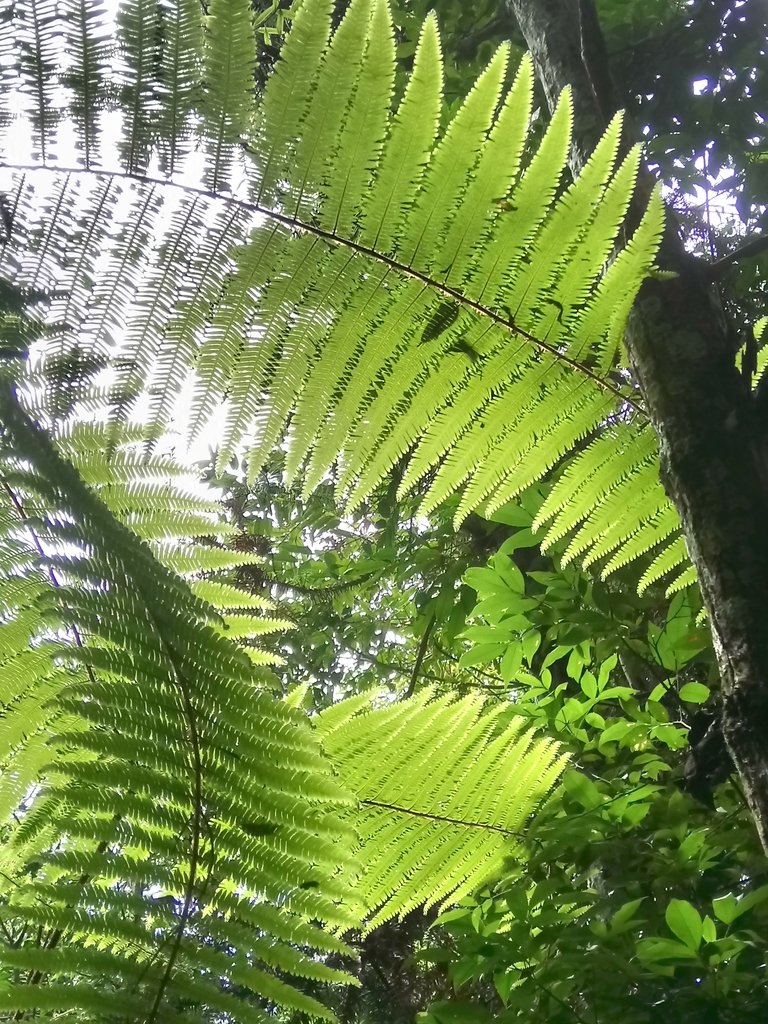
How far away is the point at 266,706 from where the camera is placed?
75 centimetres

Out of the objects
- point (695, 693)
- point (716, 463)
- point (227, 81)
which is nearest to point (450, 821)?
point (695, 693)

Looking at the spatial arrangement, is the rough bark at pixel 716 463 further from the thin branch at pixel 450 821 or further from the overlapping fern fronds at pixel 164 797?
the thin branch at pixel 450 821

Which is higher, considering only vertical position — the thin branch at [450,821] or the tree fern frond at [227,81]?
the tree fern frond at [227,81]

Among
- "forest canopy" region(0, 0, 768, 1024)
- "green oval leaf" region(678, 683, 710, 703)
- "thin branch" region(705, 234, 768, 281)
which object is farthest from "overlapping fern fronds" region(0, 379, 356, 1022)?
"thin branch" region(705, 234, 768, 281)

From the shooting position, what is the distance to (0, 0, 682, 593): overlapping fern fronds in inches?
34.9

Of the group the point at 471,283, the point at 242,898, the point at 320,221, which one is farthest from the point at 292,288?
the point at 242,898

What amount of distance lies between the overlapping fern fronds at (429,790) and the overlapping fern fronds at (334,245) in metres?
0.42

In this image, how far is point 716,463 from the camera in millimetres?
860

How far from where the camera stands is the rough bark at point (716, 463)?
0.76 meters

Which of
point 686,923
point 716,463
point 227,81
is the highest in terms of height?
point 227,81

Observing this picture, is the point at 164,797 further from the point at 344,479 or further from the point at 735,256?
the point at 735,256

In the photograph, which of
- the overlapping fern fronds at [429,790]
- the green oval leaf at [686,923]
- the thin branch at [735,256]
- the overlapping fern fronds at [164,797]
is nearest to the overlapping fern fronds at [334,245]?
the thin branch at [735,256]

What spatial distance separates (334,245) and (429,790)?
86cm

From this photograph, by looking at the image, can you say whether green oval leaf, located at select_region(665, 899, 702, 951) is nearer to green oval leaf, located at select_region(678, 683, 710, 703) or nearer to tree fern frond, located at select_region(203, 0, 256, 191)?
green oval leaf, located at select_region(678, 683, 710, 703)
